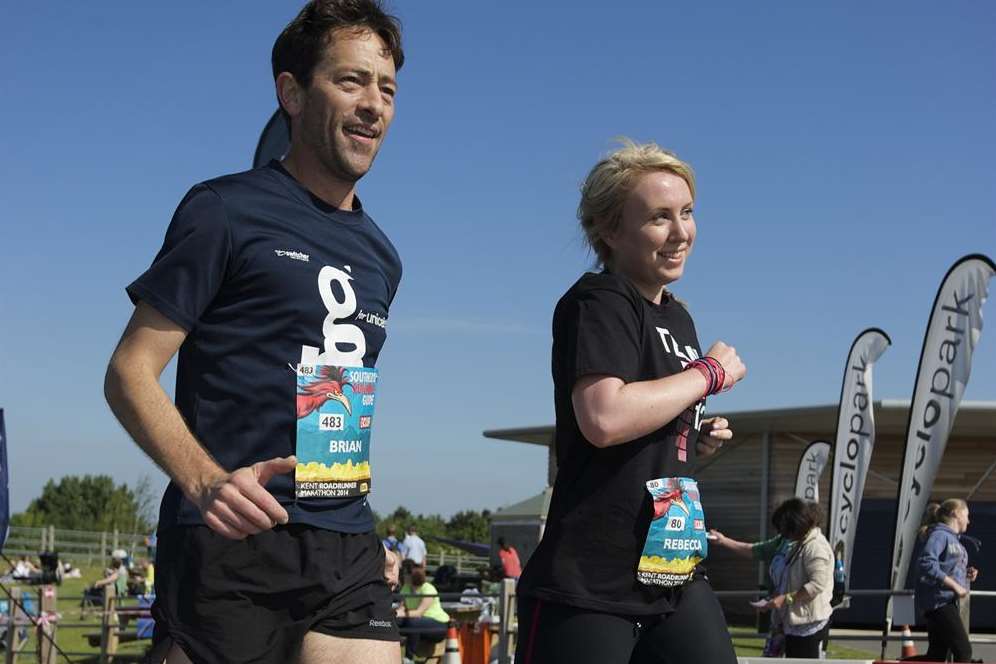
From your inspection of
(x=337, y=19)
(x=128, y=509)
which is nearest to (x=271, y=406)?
(x=337, y=19)

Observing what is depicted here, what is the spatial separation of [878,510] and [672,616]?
2367 cm

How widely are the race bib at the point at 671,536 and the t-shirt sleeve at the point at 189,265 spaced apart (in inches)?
46.1

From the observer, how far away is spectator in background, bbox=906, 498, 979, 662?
35.8 ft

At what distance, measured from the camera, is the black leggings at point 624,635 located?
2.93 meters

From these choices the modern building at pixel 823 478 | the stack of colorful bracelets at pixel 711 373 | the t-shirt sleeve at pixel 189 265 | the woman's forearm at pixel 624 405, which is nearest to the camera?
the t-shirt sleeve at pixel 189 265

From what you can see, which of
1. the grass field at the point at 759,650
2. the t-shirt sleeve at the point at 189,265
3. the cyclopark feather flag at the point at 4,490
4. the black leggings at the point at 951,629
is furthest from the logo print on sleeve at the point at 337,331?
the grass field at the point at 759,650

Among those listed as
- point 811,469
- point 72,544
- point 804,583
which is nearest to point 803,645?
point 804,583

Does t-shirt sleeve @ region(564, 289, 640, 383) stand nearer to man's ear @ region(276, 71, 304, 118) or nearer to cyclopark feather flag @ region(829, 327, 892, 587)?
man's ear @ region(276, 71, 304, 118)

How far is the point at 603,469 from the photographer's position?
3.03m

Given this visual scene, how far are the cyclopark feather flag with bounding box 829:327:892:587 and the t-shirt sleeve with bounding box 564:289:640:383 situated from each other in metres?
Answer: 15.3

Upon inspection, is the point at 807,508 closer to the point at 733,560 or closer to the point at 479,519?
the point at 733,560

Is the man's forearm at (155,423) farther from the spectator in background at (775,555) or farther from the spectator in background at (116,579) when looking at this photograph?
the spectator in background at (116,579)

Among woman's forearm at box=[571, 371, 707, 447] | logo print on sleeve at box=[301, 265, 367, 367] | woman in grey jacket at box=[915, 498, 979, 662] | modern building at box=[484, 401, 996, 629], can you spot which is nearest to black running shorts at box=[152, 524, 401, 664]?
logo print on sleeve at box=[301, 265, 367, 367]

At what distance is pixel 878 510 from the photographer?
25.4 metres
